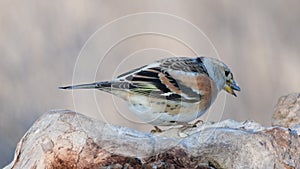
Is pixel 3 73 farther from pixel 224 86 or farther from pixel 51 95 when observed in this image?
pixel 224 86

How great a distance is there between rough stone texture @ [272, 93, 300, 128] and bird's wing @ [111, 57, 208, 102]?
0.33m

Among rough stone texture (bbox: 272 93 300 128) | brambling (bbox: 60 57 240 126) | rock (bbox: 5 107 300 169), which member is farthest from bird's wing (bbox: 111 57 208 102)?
rock (bbox: 5 107 300 169)

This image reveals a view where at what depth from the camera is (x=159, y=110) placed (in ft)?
8.34

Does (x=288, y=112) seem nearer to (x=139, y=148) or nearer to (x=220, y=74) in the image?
(x=220, y=74)

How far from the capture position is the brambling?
8.27 feet

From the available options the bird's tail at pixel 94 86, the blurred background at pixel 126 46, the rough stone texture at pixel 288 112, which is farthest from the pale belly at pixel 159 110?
the blurred background at pixel 126 46

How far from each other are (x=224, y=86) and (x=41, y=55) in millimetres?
1322

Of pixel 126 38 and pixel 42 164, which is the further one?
pixel 126 38

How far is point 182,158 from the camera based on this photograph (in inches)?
74.8

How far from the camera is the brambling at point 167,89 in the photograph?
2.52 meters

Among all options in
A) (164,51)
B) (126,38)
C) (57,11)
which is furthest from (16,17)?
(164,51)

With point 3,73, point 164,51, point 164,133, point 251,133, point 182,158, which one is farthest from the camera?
point 3,73

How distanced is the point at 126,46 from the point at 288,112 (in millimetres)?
1049

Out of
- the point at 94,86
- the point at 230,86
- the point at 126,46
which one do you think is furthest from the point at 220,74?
the point at 126,46
